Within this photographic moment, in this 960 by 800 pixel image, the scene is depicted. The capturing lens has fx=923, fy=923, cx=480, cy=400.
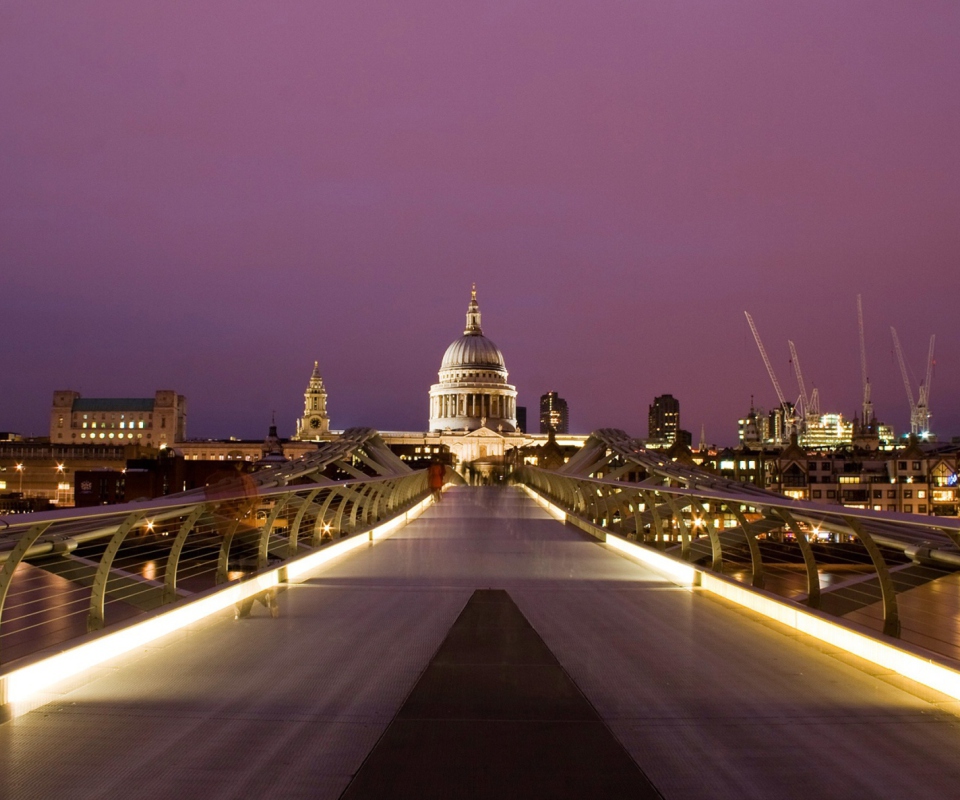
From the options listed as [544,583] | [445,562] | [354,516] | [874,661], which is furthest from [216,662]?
[354,516]

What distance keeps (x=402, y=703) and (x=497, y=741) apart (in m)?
0.90

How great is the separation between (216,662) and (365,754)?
2381 millimetres

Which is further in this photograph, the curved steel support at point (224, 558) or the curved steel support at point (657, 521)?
the curved steel support at point (657, 521)

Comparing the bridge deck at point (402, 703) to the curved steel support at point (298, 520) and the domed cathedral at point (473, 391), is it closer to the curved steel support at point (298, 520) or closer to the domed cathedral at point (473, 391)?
the curved steel support at point (298, 520)

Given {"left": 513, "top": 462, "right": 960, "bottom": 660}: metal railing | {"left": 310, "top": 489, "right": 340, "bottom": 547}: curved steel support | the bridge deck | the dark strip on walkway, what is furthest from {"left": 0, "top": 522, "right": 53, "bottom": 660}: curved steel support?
{"left": 310, "top": 489, "right": 340, "bottom": 547}: curved steel support

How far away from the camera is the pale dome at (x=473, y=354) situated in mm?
190625

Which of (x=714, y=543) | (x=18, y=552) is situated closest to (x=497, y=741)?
(x=18, y=552)

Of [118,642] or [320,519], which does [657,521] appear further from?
[118,642]

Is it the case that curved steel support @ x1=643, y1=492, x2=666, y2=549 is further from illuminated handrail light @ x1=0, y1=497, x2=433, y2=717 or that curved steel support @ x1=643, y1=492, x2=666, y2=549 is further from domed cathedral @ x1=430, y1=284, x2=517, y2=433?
domed cathedral @ x1=430, y1=284, x2=517, y2=433

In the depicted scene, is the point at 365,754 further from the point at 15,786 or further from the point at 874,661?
the point at 874,661

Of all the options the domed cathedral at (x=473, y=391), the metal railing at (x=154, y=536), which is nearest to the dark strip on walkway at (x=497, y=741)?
the metal railing at (x=154, y=536)

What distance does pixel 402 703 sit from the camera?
551cm

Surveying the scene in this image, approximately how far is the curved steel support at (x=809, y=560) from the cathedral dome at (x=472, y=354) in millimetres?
181650

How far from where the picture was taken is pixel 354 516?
17328 mm
